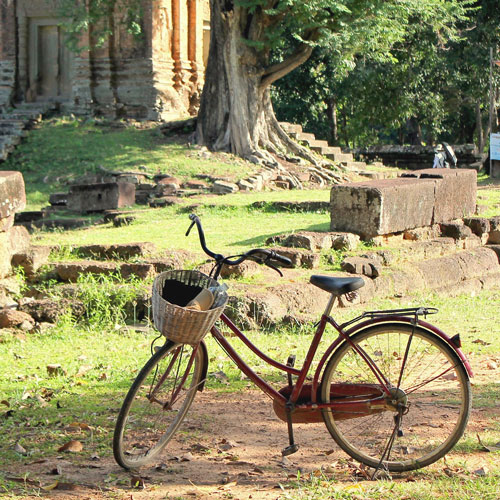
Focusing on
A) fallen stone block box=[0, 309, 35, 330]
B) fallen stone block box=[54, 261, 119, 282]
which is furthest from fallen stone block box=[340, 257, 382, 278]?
fallen stone block box=[0, 309, 35, 330]

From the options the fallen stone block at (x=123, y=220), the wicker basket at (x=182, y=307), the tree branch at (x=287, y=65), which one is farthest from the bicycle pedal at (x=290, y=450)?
the tree branch at (x=287, y=65)

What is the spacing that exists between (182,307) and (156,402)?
70cm

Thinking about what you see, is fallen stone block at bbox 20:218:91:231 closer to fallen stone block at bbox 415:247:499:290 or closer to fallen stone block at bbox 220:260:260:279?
fallen stone block at bbox 220:260:260:279

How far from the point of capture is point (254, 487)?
398 centimetres

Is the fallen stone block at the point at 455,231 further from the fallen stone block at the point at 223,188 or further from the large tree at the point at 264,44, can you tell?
the large tree at the point at 264,44

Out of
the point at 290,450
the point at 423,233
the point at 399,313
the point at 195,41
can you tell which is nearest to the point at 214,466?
the point at 290,450

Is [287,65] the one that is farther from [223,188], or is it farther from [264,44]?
[223,188]

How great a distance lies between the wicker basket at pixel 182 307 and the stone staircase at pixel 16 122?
16.9m

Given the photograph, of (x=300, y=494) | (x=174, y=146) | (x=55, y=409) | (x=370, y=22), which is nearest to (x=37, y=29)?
(x=174, y=146)

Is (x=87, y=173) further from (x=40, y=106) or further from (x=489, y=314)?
(x=489, y=314)

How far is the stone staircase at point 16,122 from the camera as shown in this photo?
67.6ft

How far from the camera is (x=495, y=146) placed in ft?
65.3

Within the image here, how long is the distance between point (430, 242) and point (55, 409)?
6522 mm

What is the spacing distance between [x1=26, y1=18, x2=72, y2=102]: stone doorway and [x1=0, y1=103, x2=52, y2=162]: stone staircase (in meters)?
0.77
